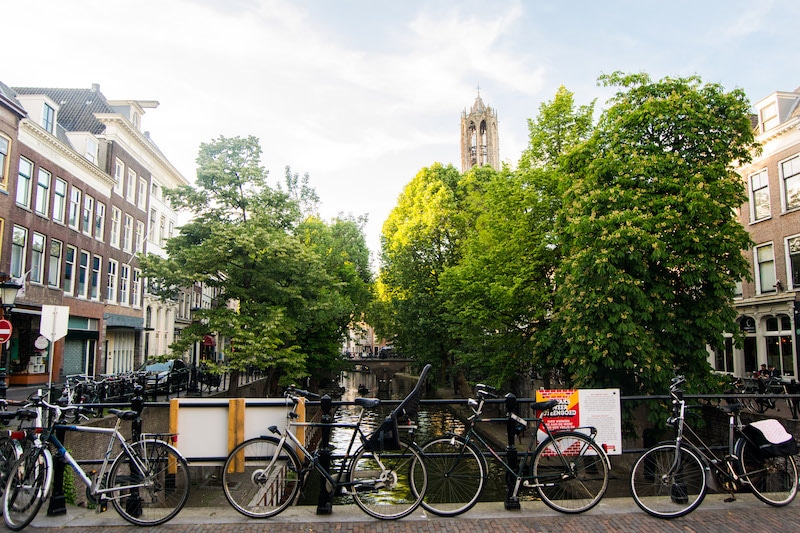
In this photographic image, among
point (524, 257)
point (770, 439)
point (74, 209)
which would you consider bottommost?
point (770, 439)

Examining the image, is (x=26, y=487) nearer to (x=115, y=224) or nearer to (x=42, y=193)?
(x=42, y=193)

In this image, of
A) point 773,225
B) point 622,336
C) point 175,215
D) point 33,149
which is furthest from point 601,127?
point 175,215

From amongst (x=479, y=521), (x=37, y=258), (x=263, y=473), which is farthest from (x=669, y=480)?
(x=37, y=258)

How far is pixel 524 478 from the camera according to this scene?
5988mm

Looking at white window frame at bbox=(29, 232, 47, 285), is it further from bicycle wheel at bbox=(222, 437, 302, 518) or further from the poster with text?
the poster with text

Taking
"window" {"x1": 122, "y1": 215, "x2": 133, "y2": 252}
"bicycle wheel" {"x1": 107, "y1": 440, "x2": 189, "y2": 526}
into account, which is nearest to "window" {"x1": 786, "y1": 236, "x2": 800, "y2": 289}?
"bicycle wheel" {"x1": 107, "y1": 440, "x2": 189, "y2": 526}

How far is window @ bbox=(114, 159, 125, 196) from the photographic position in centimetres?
3403

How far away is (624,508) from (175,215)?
4541 centimetres

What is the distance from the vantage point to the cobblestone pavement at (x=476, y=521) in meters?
5.45

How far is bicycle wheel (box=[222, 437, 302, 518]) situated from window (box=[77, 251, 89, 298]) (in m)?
27.7

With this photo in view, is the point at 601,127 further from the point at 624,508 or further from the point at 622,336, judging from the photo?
the point at 624,508

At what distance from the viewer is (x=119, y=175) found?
114ft

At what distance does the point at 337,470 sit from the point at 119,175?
3359cm

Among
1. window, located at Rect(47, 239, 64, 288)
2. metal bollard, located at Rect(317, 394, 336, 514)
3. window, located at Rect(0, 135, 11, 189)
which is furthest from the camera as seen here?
window, located at Rect(47, 239, 64, 288)
